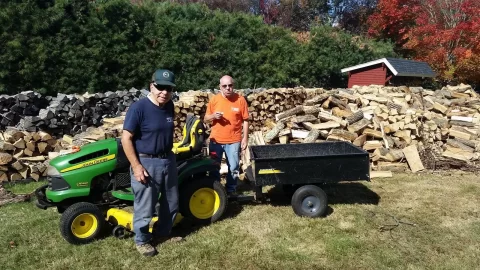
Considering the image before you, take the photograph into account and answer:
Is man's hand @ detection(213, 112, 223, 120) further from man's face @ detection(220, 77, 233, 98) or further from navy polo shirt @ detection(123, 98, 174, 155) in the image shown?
navy polo shirt @ detection(123, 98, 174, 155)

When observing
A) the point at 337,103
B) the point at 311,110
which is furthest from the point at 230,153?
the point at 337,103

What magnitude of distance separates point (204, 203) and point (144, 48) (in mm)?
10324

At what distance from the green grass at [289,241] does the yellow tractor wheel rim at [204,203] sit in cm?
19

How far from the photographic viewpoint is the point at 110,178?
4.12 metres

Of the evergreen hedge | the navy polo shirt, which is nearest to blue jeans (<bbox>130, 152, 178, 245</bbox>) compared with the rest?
the navy polo shirt

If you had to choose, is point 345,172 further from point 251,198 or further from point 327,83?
point 327,83

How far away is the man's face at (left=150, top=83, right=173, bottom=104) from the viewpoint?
138 inches

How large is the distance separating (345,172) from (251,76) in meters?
11.9

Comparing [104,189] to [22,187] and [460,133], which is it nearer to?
[22,187]

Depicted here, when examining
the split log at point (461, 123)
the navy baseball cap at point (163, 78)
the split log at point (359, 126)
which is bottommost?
the split log at point (461, 123)

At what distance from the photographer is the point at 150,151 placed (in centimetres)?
358

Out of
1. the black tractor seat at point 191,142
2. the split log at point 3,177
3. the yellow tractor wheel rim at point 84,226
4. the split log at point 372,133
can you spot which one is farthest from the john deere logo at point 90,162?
the split log at point 372,133

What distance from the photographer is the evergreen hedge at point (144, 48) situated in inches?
428

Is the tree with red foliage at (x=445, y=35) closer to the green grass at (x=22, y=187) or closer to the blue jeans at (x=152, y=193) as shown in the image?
the blue jeans at (x=152, y=193)
